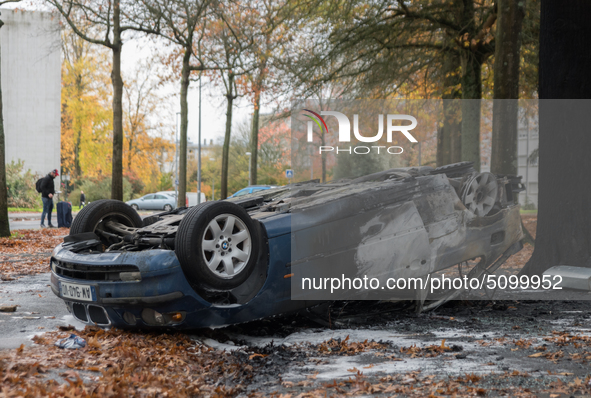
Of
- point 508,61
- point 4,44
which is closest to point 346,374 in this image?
point 508,61

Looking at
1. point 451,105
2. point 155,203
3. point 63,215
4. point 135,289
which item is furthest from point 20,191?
point 135,289

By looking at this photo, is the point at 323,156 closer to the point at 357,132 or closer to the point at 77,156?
the point at 357,132

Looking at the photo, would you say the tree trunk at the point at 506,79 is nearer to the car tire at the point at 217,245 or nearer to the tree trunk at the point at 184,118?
the car tire at the point at 217,245

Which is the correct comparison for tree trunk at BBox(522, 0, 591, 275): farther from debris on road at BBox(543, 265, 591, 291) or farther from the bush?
the bush

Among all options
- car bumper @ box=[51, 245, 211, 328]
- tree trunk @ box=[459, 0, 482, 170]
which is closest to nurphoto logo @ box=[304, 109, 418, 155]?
car bumper @ box=[51, 245, 211, 328]

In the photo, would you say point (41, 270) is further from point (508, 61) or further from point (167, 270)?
point (508, 61)

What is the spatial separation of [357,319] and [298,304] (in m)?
0.86

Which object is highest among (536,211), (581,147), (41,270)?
(581,147)

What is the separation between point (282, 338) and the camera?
4797 millimetres

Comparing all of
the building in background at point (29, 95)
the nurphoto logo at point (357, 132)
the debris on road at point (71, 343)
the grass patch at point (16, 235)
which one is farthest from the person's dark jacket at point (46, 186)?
the building in background at point (29, 95)

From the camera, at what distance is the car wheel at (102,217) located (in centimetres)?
525

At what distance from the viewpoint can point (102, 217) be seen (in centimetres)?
538

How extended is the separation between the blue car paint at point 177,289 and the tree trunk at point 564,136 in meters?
3.69

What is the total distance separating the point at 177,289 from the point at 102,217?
1663 mm
